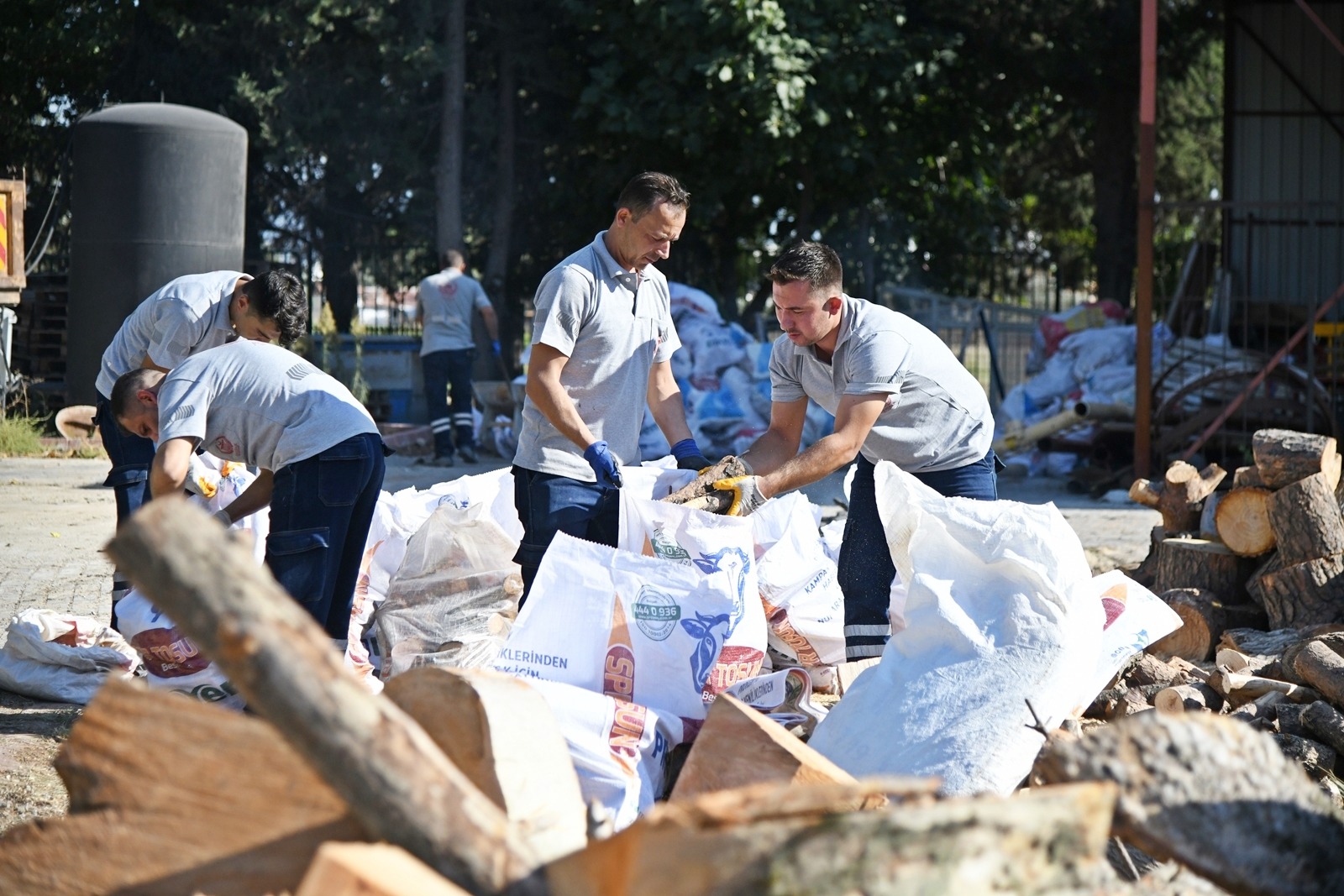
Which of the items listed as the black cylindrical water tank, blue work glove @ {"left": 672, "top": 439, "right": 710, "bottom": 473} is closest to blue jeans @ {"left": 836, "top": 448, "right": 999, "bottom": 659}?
blue work glove @ {"left": 672, "top": 439, "right": 710, "bottom": 473}

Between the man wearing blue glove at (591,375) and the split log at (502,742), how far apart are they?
4.52 feet

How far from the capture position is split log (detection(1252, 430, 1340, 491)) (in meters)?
5.14

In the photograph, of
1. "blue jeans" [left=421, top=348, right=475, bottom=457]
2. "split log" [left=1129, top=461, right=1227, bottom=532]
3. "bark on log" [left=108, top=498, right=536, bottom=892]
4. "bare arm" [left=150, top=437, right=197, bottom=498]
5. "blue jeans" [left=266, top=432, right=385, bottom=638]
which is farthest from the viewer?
"blue jeans" [left=421, top=348, right=475, bottom=457]

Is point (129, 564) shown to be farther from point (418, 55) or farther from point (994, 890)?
point (418, 55)

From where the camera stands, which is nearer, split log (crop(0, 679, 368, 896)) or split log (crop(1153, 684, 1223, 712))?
split log (crop(0, 679, 368, 896))

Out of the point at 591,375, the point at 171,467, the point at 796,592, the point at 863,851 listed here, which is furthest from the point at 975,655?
the point at 171,467

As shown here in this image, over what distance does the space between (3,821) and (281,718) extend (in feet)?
6.01

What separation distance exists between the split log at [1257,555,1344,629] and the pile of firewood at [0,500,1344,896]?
9.32 feet

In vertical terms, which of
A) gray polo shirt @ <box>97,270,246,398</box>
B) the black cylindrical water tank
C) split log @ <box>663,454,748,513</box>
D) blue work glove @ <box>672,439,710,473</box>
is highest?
the black cylindrical water tank

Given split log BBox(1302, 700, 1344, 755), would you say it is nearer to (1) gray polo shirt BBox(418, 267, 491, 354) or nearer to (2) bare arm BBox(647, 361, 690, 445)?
(2) bare arm BBox(647, 361, 690, 445)

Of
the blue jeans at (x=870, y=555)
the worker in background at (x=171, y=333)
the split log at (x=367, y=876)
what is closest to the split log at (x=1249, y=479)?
the blue jeans at (x=870, y=555)

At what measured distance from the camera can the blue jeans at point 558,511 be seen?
390 cm

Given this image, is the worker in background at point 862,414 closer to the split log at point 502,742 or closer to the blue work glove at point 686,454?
the blue work glove at point 686,454

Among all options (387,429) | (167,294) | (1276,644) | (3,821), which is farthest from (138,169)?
(1276,644)
